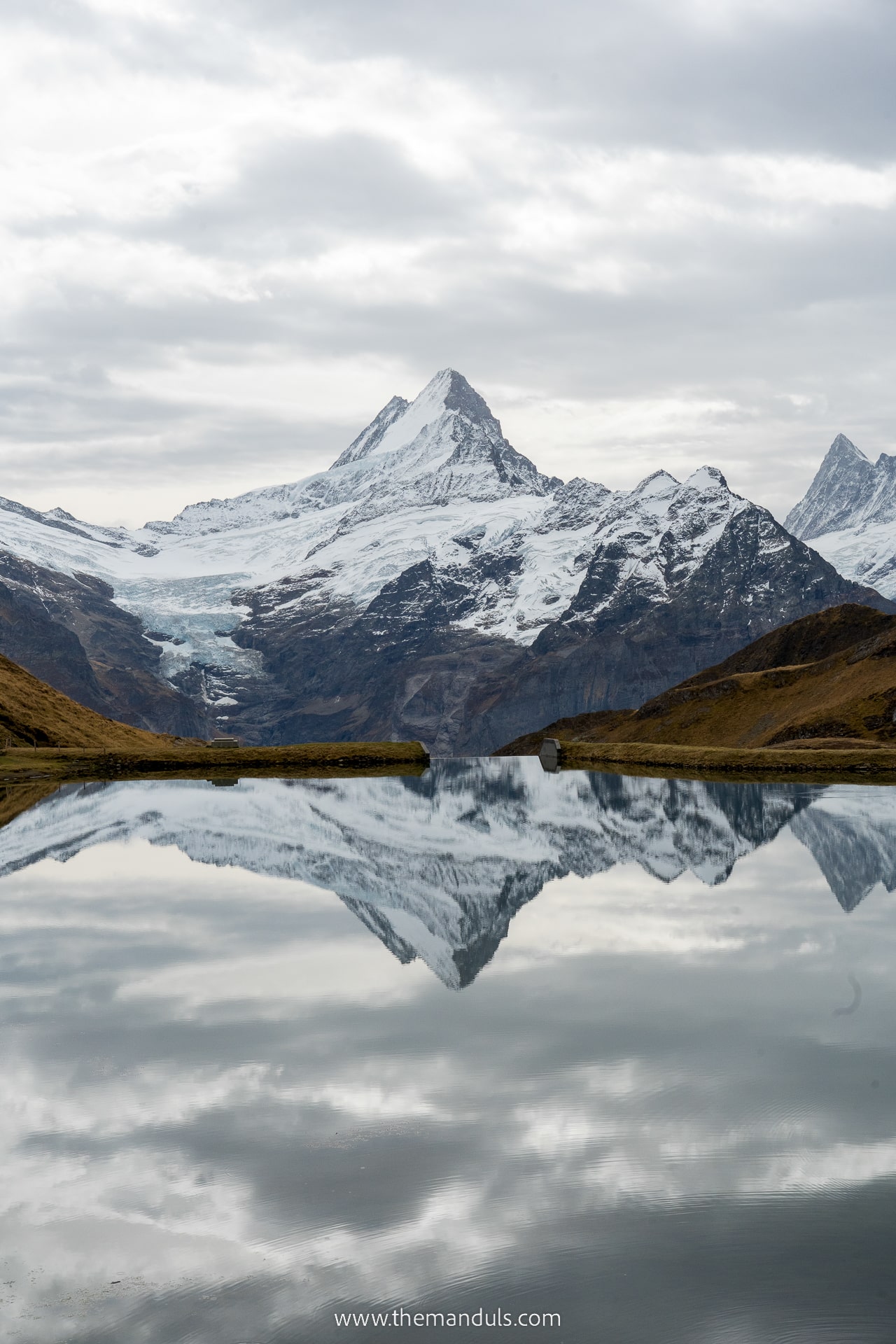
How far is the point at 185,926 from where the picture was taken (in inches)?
1657

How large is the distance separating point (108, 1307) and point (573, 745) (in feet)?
504

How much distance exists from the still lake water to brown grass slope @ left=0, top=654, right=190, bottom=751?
81001 millimetres

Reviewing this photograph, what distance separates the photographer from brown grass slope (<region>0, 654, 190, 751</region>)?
420 feet

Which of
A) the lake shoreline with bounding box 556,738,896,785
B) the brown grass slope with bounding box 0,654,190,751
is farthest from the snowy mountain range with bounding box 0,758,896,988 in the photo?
the brown grass slope with bounding box 0,654,190,751

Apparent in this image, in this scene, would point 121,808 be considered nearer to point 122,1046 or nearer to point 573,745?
point 122,1046

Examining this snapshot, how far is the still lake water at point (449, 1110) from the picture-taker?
16.0 m

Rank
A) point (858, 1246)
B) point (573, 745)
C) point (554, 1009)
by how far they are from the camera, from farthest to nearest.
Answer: point (573, 745) → point (554, 1009) → point (858, 1246)

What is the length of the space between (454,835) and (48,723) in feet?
257

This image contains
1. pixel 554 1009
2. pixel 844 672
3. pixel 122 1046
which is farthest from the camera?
pixel 844 672

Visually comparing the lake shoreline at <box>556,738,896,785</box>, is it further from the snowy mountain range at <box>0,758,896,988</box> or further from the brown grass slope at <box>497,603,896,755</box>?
the brown grass slope at <box>497,603,896,755</box>

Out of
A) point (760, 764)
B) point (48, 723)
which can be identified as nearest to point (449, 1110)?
point (760, 764)

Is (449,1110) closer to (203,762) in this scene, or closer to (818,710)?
(203,762)

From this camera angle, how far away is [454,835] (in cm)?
7100

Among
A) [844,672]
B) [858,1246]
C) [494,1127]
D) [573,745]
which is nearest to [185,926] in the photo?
[494,1127]
